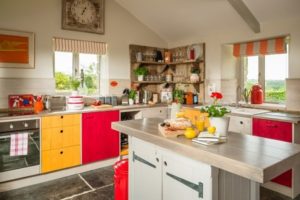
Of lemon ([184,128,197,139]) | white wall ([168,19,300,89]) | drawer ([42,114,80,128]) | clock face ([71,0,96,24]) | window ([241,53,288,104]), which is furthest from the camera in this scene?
clock face ([71,0,96,24])

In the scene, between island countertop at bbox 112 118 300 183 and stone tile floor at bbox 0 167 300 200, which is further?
stone tile floor at bbox 0 167 300 200

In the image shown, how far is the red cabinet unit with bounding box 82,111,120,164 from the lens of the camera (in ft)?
12.2

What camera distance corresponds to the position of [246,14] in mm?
3559

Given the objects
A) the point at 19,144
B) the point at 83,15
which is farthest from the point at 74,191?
the point at 83,15

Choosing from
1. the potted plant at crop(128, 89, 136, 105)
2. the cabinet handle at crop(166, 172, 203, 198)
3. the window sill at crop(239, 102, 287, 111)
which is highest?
the potted plant at crop(128, 89, 136, 105)

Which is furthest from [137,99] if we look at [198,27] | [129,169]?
[129,169]

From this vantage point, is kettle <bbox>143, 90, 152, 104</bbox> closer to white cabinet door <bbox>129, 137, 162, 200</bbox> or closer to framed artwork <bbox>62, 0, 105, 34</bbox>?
framed artwork <bbox>62, 0, 105, 34</bbox>

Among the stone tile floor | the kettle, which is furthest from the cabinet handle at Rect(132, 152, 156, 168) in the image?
the kettle

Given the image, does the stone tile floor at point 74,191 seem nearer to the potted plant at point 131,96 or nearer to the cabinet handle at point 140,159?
the cabinet handle at point 140,159

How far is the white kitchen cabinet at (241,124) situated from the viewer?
3.36m

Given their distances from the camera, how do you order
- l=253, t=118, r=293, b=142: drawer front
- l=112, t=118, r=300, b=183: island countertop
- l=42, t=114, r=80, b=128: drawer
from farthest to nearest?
l=42, t=114, r=80, b=128: drawer → l=253, t=118, r=293, b=142: drawer front → l=112, t=118, r=300, b=183: island countertop

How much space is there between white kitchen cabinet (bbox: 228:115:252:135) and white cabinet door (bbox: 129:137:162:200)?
5.62 ft

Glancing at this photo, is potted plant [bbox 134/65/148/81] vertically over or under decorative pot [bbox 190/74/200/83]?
over

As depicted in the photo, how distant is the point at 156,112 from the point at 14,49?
2.56 m
